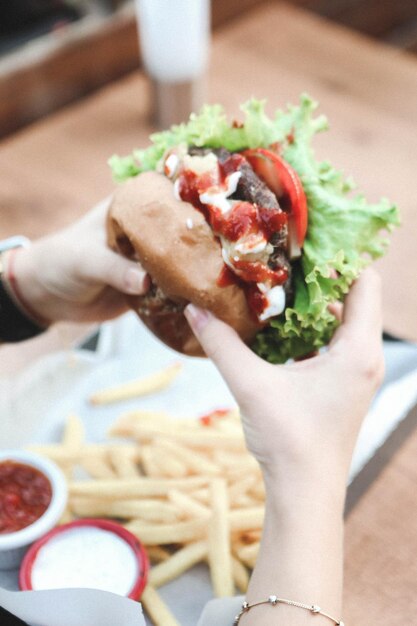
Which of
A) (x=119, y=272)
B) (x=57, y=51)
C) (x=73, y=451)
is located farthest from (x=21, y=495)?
(x=57, y=51)

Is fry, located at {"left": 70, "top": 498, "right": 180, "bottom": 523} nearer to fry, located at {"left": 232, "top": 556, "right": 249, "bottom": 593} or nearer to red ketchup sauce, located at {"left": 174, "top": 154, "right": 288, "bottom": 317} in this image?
fry, located at {"left": 232, "top": 556, "right": 249, "bottom": 593}

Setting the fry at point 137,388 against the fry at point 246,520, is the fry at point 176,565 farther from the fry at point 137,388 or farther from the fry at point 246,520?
the fry at point 137,388

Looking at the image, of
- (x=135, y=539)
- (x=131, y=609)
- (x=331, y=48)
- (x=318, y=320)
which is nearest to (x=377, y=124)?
(x=331, y=48)

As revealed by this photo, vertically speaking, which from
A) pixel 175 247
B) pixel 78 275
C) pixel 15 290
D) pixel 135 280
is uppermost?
pixel 175 247

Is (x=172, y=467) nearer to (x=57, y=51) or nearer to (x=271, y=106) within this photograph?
(x=271, y=106)

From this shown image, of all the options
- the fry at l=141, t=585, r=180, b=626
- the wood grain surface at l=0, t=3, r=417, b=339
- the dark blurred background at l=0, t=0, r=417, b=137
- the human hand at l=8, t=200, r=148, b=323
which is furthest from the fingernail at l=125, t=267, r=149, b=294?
the dark blurred background at l=0, t=0, r=417, b=137

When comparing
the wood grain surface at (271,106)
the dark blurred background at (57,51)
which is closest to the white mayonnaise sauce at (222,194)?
the wood grain surface at (271,106)
